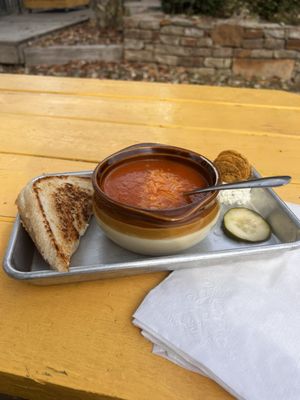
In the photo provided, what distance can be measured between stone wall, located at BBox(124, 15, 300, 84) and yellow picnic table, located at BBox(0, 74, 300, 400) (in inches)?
110

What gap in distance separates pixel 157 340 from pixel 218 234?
34cm

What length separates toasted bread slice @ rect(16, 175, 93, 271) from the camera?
0.82 meters

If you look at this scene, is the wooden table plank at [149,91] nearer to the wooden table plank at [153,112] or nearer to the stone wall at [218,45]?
the wooden table plank at [153,112]

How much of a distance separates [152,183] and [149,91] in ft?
3.89

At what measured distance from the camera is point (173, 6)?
467 centimetres

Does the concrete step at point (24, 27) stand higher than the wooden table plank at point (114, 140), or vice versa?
the concrete step at point (24, 27)

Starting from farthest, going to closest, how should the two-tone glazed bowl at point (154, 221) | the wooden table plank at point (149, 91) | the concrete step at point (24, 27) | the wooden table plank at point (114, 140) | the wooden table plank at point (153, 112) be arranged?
the concrete step at point (24, 27) < the wooden table plank at point (149, 91) < the wooden table plank at point (153, 112) < the wooden table plank at point (114, 140) < the two-tone glazed bowl at point (154, 221)

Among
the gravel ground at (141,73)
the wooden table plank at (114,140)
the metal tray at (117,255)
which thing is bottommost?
the gravel ground at (141,73)

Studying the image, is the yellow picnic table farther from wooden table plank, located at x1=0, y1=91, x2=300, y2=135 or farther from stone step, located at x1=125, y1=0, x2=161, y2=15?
stone step, located at x1=125, y1=0, x2=161, y2=15

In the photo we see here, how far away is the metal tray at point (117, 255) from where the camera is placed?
80cm

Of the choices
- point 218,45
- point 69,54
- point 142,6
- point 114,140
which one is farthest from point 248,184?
point 142,6

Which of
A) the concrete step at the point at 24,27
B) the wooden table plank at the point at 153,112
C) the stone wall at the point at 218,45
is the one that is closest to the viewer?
the wooden table plank at the point at 153,112

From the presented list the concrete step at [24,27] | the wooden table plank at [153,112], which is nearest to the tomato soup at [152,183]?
the wooden table plank at [153,112]

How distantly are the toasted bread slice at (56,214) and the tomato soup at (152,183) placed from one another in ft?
0.37
